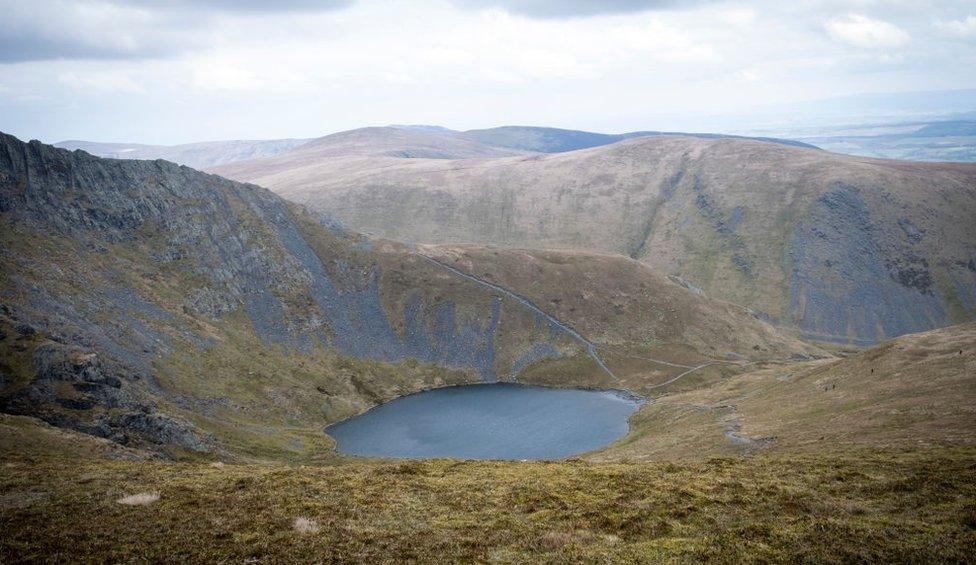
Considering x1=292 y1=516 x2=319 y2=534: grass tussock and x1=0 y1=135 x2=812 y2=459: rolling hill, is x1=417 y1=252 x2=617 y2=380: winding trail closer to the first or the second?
x1=0 y1=135 x2=812 y2=459: rolling hill

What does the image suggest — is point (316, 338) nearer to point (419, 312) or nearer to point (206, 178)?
point (419, 312)

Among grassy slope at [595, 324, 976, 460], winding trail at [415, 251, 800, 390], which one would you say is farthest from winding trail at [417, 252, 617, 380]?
grassy slope at [595, 324, 976, 460]

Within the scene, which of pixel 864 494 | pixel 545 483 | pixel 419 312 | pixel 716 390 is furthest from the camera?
pixel 419 312

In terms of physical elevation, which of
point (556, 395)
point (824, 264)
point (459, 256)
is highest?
point (459, 256)

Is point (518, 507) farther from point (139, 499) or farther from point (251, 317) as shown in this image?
point (251, 317)

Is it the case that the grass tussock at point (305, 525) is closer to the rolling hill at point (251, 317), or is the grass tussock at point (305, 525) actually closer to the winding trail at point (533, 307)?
the rolling hill at point (251, 317)

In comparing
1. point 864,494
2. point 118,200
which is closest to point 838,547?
point 864,494

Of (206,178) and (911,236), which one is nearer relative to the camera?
(206,178)

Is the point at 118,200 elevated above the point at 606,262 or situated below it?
above

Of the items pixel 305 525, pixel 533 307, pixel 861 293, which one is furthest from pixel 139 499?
pixel 861 293
